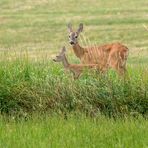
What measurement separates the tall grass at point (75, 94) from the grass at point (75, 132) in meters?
0.67

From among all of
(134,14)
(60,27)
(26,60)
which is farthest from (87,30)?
(26,60)

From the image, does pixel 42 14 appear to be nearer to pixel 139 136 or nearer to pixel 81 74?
pixel 81 74

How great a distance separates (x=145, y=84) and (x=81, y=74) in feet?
5.79

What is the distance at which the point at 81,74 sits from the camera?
13188 millimetres

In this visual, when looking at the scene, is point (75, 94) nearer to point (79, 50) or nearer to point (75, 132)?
point (75, 132)

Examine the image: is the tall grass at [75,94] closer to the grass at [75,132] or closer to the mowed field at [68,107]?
the mowed field at [68,107]

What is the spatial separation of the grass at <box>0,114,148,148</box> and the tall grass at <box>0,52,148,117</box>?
0.67 m

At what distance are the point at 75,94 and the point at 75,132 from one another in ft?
6.23

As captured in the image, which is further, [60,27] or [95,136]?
[60,27]

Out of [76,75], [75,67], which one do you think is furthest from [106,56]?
[76,75]

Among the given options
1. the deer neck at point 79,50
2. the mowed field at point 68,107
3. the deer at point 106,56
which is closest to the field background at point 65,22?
the deer neck at point 79,50

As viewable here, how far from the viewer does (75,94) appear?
1172cm

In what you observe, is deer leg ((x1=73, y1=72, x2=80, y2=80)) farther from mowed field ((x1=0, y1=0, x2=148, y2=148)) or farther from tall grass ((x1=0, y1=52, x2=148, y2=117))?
tall grass ((x1=0, y1=52, x2=148, y2=117))

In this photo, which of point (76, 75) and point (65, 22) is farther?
point (65, 22)
